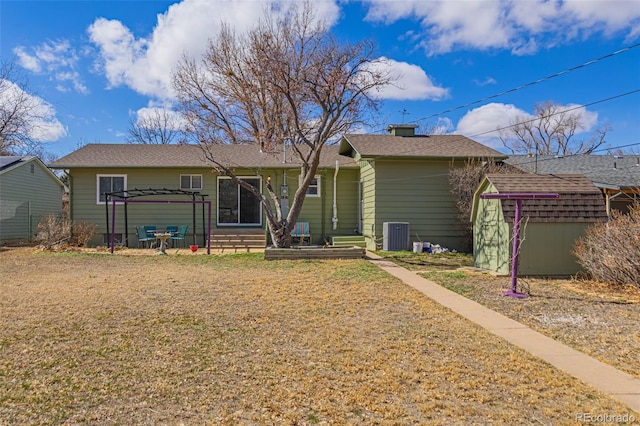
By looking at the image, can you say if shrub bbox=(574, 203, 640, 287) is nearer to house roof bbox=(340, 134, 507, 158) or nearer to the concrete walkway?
the concrete walkway

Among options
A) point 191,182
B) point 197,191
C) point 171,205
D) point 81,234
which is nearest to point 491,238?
point 197,191

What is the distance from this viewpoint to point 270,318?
19.4ft

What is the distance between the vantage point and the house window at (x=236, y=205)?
1727 centimetres

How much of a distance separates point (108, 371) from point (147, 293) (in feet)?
12.4

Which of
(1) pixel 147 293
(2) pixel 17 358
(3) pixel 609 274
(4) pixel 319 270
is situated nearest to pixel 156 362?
(2) pixel 17 358

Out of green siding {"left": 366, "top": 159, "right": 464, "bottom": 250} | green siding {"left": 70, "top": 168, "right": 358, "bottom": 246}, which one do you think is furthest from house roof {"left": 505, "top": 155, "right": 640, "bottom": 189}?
green siding {"left": 70, "top": 168, "right": 358, "bottom": 246}

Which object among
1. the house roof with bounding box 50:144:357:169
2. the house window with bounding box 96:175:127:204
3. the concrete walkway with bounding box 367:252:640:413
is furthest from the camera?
the house window with bounding box 96:175:127:204

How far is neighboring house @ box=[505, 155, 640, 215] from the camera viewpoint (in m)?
13.7

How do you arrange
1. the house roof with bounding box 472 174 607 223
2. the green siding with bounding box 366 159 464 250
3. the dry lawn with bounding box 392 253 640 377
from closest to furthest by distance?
the dry lawn with bounding box 392 253 640 377
the house roof with bounding box 472 174 607 223
the green siding with bounding box 366 159 464 250

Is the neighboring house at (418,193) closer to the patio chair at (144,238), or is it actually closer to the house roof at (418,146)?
the house roof at (418,146)

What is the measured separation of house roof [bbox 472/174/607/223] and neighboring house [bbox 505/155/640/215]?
12.6 feet

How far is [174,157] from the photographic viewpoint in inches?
681

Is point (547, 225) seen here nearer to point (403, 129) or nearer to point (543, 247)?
point (543, 247)

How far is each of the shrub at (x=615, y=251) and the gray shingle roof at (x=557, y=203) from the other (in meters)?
0.57
